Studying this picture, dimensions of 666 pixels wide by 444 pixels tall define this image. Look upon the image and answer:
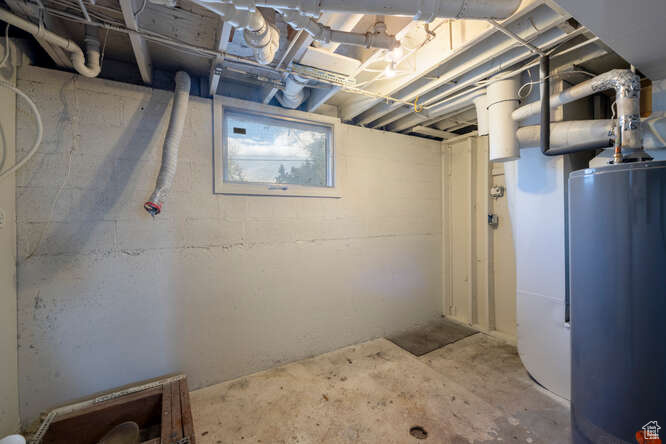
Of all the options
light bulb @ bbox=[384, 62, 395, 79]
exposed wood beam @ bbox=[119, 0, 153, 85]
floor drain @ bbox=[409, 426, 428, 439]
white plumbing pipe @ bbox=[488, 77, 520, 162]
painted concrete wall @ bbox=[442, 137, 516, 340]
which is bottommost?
floor drain @ bbox=[409, 426, 428, 439]

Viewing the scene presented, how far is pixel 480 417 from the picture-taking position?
5.56ft

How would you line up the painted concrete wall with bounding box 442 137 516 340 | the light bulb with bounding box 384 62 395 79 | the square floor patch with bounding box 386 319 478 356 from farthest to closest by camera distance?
the painted concrete wall with bounding box 442 137 516 340, the square floor patch with bounding box 386 319 478 356, the light bulb with bounding box 384 62 395 79

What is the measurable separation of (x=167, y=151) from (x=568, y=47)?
2568 millimetres

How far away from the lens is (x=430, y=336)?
9.37ft

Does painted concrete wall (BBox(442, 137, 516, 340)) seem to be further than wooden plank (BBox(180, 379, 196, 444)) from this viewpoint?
Yes

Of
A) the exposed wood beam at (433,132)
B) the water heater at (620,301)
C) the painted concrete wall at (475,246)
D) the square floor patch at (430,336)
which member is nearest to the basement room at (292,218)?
the water heater at (620,301)

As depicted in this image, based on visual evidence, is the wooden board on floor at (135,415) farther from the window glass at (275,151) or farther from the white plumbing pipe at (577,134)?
the white plumbing pipe at (577,134)

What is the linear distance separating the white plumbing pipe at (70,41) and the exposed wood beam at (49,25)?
0.05m

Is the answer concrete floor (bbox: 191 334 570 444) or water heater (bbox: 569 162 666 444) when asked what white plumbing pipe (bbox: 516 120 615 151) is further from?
concrete floor (bbox: 191 334 570 444)

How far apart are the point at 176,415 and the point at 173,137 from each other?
1.70 metres

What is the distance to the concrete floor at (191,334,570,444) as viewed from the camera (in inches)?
62.4

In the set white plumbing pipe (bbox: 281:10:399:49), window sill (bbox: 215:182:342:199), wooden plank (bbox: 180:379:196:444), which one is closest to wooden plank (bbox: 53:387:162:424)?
wooden plank (bbox: 180:379:196:444)

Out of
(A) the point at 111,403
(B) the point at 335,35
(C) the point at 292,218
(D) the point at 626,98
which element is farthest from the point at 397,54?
(A) the point at 111,403

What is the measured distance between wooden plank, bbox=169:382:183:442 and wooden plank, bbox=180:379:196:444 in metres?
0.02
